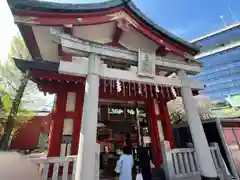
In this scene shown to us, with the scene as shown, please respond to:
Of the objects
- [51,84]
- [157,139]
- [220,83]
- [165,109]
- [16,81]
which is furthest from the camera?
[220,83]

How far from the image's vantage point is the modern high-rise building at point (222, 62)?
24.8 metres

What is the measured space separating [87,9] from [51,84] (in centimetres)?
295

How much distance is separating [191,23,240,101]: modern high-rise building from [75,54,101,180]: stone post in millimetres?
27140

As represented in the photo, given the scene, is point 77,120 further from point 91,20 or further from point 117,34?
point 117,34

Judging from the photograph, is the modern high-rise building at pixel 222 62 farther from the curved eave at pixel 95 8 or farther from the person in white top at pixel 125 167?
the person in white top at pixel 125 167

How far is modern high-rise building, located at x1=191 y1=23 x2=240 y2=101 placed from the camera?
24797mm

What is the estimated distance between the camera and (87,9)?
13.8ft

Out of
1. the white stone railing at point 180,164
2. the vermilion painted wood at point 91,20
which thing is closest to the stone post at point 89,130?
the vermilion painted wood at point 91,20

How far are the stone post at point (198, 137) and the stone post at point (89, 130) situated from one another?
110 inches

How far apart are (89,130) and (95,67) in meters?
1.56

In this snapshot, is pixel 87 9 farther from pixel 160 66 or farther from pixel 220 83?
pixel 220 83

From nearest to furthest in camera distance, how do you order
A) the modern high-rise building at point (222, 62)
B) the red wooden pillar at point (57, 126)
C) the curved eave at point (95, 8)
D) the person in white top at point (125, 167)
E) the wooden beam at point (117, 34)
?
the curved eave at point (95, 8), the person in white top at point (125, 167), the red wooden pillar at point (57, 126), the wooden beam at point (117, 34), the modern high-rise building at point (222, 62)

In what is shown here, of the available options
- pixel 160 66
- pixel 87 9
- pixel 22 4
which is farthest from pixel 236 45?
pixel 22 4

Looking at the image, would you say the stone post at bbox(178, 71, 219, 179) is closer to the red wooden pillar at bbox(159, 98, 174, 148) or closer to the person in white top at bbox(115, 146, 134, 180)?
the person in white top at bbox(115, 146, 134, 180)
